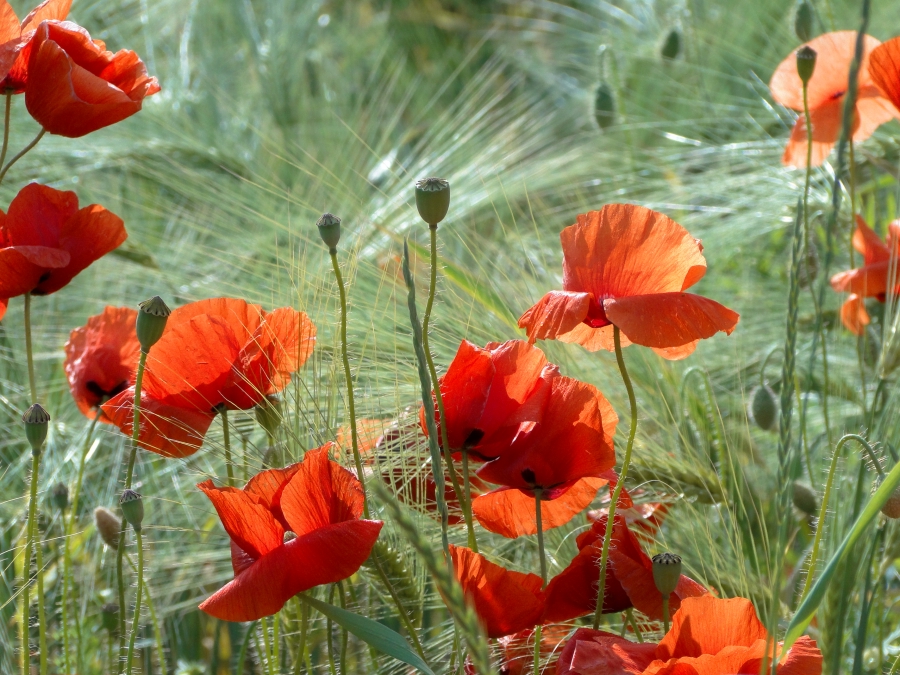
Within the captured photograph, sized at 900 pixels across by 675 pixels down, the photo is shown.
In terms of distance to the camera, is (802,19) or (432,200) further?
(802,19)

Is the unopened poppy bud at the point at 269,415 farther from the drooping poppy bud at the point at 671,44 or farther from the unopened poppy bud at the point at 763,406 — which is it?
the drooping poppy bud at the point at 671,44

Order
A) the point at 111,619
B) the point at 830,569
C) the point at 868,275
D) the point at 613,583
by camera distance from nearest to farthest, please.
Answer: the point at 830,569, the point at 613,583, the point at 111,619, the point at 868,275

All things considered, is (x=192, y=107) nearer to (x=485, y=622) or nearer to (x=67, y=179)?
(x=67, y=179)

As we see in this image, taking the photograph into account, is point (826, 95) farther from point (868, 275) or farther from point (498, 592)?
point (498, 592)

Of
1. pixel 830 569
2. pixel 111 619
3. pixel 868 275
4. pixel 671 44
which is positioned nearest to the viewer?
pixel 830 569

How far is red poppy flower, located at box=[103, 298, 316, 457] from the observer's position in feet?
1.39

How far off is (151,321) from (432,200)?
11 cm

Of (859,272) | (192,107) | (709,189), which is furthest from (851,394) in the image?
(192,107)

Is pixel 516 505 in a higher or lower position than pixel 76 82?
lower

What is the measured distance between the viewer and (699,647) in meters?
0.34

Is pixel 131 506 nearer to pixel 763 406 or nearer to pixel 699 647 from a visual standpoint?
pixel 699 647

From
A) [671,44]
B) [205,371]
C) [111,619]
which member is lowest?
[111,619]

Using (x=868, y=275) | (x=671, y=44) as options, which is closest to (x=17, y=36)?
(x=868, y=275)

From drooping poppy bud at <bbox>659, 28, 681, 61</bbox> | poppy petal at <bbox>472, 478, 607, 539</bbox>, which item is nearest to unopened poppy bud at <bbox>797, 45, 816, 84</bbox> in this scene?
poppy petal at <bbox>472, 478, 607, 539</bbox>
